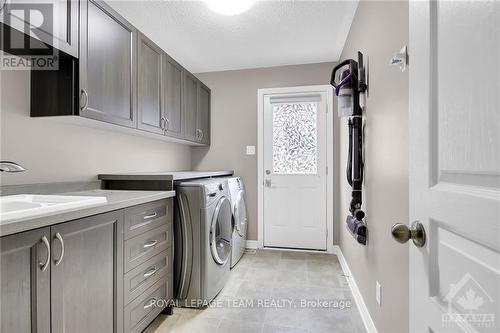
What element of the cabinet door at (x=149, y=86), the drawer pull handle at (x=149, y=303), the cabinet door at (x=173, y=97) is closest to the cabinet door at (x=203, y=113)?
the cabinet door at (x=173, y=97)

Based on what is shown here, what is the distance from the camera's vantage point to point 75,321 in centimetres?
112

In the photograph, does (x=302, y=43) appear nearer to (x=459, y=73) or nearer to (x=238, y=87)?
(x=238, y=87)

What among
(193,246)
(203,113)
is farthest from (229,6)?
(193,246)

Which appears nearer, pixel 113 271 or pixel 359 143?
pixel 113 271

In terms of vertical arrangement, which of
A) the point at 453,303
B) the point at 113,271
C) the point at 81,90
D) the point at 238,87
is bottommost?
the point at 113,271

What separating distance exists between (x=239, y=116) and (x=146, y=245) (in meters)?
2.24

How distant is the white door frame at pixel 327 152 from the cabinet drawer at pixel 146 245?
5.43ft

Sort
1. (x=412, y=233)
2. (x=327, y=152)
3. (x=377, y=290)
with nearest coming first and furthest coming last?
(x=412, y=233) < (x=377, y=290) < (x=327, y=152)

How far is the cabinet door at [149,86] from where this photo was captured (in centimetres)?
201

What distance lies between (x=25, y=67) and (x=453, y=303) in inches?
85.9

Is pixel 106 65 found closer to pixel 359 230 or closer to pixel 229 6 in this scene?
pixel 229 6

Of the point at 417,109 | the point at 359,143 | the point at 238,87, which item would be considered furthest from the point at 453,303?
the point at 238,87

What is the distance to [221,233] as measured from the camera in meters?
2.34

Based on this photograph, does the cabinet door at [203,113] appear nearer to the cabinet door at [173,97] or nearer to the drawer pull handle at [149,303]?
the cabinet door at [173,97]
